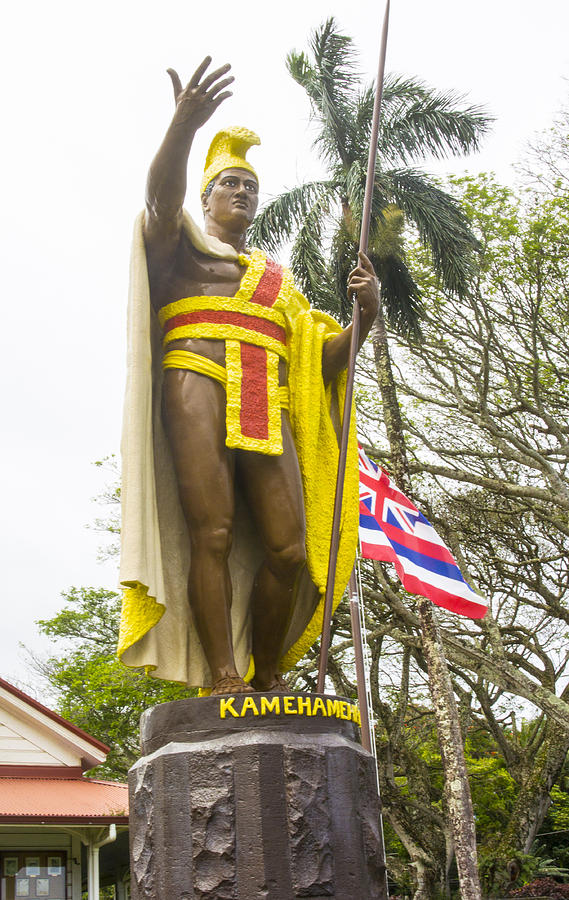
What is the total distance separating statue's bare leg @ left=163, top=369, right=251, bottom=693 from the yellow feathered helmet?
1.09m

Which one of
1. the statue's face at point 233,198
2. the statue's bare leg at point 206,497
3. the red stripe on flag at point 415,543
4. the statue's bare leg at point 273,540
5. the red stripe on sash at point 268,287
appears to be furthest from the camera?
the red stripe on flag at point 415,543

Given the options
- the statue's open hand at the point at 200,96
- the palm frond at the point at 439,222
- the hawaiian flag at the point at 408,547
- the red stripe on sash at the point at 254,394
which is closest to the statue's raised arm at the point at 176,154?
the statue's open hand at the point at 200,96

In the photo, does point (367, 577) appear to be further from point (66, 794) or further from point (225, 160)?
point (225, 160)

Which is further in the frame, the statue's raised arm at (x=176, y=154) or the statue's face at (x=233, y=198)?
the statue's face at (x=233, y=198)

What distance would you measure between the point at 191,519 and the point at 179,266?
1.13 meters

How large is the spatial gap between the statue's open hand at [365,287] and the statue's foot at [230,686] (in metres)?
1.72

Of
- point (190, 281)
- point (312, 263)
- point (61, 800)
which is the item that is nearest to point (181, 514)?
point (190, 281)

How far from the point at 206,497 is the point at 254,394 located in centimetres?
50

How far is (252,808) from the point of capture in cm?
303

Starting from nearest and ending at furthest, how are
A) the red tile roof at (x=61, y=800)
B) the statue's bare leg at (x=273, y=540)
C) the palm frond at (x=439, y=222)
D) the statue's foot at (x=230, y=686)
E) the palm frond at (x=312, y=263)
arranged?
the statue's foot at (x=230, y=686) → the statue's bare leg at (x=273, y=540) → the red tile roof at (x=61, y=800) → the palm frond at (x=439, y=222) → the palm frond at (x=312, y=263)

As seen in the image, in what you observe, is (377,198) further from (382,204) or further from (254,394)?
(254,394)

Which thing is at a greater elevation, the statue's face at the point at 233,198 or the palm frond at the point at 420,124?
the palm frond at the point at 420,124

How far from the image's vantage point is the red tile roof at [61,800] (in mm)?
11523

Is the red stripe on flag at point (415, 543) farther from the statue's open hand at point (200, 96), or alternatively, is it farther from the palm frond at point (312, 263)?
the statue's open hand at point (200, 96)
